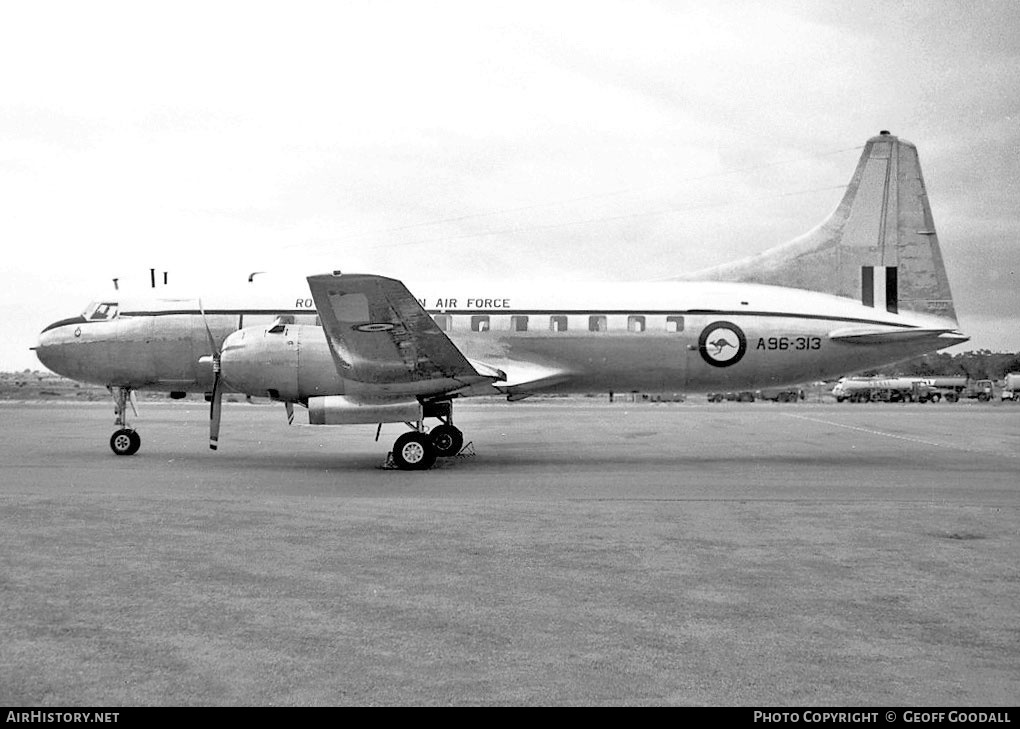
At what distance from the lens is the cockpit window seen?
20.6m

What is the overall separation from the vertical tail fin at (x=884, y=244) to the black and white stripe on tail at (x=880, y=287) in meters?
0.02

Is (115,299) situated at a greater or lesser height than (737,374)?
greater

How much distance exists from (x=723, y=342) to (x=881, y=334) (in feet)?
11.4

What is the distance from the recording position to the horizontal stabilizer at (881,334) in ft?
64.6

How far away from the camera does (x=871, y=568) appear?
7.90 meters

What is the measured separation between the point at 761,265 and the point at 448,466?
30.6 ft

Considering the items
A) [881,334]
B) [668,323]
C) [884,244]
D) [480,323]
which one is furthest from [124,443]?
[884,244]

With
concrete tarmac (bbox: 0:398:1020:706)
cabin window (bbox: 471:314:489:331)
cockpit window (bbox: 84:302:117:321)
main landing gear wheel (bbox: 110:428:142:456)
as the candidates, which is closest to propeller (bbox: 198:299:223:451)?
main landing gear wheel (bbox: 110:428:142:456)

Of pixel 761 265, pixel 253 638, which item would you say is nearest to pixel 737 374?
pixel 761 265

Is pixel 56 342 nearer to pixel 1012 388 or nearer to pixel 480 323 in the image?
pixel 480 323

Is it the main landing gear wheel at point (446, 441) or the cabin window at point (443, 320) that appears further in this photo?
the cabin window at point (443, 320)

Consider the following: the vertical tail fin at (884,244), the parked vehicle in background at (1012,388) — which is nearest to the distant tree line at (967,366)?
the parked vehicle in background at (1012,388)

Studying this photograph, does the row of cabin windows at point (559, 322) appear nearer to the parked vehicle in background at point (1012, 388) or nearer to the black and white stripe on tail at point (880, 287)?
the black and white stripe on tail at point (880, 287)
